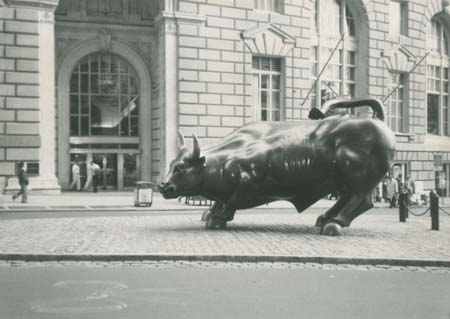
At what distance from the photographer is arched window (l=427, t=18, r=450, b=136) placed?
143ft

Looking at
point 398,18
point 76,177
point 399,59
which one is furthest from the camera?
point 398,18

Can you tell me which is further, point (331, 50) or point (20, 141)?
point (331, 50)

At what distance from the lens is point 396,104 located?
40.9 metres

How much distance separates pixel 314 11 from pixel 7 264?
98.7ft

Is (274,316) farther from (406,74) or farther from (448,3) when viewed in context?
(448,3)

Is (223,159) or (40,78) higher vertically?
(40,78)

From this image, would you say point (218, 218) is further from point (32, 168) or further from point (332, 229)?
point (32, 168)

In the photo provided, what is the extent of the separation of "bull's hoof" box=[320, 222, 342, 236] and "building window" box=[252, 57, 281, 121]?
69.3 feet

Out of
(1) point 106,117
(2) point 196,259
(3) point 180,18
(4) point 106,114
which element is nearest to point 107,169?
(1) point 106,117

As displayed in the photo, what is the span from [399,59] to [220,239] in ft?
101

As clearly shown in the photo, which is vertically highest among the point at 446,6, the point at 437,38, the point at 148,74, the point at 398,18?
the point at 446,6

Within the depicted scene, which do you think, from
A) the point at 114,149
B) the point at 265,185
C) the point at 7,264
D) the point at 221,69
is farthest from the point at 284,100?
the point at 7,264

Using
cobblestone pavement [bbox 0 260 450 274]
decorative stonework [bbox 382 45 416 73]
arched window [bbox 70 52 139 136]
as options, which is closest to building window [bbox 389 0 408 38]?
decorative stonework [bbox 382 45 416 73]

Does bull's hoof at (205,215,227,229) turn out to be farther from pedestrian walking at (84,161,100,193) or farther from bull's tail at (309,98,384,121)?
pedestrian walking at (84,161,100,193)
